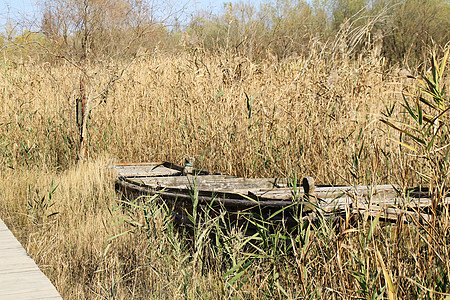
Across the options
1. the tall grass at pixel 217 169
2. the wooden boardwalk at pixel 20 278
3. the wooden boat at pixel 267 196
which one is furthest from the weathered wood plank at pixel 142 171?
the wooden boardwalk at pixel 20 278

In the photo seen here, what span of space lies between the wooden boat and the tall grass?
0.36 ft

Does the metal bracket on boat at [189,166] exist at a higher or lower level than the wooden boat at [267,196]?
higher

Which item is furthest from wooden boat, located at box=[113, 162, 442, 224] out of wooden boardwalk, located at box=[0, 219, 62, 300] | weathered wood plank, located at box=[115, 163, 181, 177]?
wooden boardwalk, located at box=[0, 219, 62, 300]

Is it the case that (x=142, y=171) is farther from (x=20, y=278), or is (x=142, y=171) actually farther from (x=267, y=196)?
(x=20, y=278)

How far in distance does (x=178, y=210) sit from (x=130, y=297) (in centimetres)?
132

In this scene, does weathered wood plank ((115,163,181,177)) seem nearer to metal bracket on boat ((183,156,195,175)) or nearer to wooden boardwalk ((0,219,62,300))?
metal bracket on boat ((183,156,195,175))

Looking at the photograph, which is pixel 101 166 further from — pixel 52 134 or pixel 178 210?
pixel 178 210

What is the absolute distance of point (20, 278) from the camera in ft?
8.29

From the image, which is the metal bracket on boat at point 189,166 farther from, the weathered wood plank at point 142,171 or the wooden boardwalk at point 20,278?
the wooden boardwalk at point 20,278

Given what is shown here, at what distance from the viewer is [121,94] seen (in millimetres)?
7820

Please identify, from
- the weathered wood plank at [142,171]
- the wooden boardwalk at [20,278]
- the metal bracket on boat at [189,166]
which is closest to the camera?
the wooden boardwalk at [20,278]

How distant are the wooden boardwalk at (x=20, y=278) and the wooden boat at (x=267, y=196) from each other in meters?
0.92

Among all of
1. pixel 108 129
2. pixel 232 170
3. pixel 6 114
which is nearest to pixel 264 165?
pixel 232 170

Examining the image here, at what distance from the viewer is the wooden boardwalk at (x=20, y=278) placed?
230 centimetres
